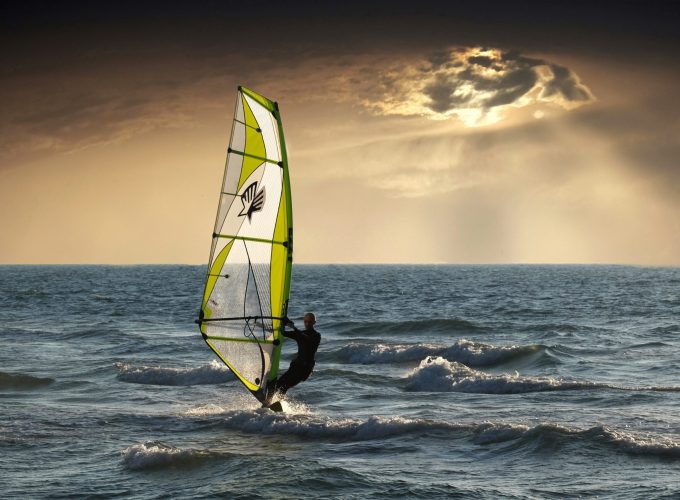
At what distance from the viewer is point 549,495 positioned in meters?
12.3

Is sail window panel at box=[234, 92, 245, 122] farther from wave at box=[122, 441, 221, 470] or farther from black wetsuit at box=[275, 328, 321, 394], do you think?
wave at box=[122, 441, 221, 470]

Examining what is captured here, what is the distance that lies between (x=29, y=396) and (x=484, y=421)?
10333 millimetres

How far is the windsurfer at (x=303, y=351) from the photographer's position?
51.7 feet

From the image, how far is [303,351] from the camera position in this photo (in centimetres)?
1597

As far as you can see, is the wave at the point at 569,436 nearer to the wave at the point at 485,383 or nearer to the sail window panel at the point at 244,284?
the sail window panel at the point at 244,284

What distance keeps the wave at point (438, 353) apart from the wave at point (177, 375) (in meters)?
5.70

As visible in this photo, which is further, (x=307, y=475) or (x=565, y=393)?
(x=565, y=393)

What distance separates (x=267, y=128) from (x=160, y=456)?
5709 millimetres

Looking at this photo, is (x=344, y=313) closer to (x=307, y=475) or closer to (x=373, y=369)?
(x=373, y=369)

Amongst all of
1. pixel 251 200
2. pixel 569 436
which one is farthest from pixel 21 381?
pixel 569 436

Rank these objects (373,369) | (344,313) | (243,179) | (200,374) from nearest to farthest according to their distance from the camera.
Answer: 1. (243,179)
2. (200,374)
3. (373,369)
4. (344,313)

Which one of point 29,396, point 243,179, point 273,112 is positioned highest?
point 273,112

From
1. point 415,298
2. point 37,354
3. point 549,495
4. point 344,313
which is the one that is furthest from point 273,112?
point 415,298

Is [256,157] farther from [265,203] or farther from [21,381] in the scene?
[21,381]
